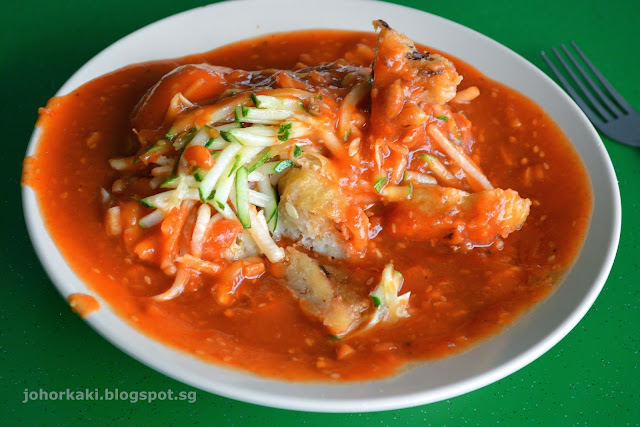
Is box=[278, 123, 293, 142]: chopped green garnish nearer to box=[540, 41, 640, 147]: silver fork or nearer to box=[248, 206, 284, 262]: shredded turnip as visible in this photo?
box=[248, 206, 284, 262]: shredded turnip

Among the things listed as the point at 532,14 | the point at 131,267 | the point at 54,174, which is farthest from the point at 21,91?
the point at 532,14

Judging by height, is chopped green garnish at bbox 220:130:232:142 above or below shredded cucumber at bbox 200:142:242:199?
above

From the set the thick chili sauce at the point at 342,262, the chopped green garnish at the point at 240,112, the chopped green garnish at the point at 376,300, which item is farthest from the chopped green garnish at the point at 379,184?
the chopped green garnish at the point at 240,112

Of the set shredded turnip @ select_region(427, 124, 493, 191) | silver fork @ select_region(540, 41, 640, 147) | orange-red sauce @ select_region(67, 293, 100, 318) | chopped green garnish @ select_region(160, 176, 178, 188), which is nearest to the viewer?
orange-red sauce @ select_region(67, 293, 100, 318)

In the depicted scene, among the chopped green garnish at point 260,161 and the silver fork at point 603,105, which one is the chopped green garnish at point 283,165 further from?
the silver fork at point 603,105

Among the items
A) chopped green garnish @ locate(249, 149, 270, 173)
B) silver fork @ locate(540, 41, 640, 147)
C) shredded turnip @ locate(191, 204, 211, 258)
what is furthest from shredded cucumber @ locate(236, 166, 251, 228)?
silver fork @ locate(540, 41, 640, 147)

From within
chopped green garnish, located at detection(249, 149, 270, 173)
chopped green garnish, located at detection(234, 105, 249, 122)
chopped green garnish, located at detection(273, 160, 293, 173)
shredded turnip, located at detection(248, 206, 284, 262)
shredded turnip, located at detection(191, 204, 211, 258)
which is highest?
chopped green garnish, located at detection(234, 105, 249, 122)

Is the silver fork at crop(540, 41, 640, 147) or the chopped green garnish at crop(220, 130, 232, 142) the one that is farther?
the silver fork at crop(540, 41, 640, 147)
